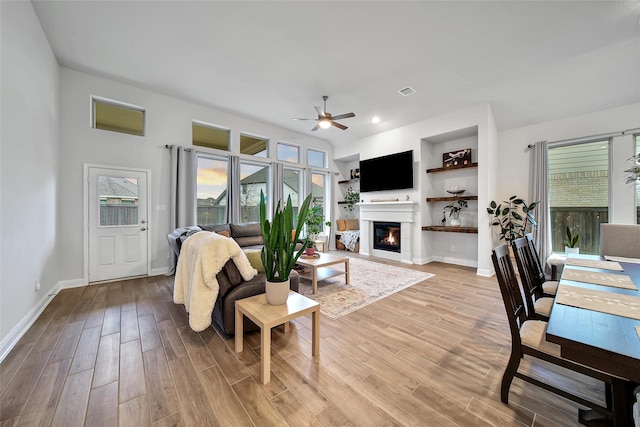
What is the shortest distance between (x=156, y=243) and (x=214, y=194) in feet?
4.71

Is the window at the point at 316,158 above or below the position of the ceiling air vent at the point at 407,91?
below

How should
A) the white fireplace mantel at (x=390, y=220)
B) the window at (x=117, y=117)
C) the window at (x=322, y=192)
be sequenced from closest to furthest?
1. the window at (x=117, y=117)
2. the white fireplace mantel at (x=390, y=220)
3. the window at (x=322, y=192)

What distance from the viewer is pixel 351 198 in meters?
Answer: 7.23

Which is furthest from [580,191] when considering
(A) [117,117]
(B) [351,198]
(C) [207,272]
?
(A) [117,117]

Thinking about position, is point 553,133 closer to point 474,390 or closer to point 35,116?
point 474,390

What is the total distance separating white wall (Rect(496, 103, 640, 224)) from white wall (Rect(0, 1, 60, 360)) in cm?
703

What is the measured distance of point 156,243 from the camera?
14.2ft

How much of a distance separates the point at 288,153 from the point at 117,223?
3.97 meters

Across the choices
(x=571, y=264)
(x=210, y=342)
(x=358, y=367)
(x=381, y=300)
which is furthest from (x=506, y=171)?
(x=210, y=342)

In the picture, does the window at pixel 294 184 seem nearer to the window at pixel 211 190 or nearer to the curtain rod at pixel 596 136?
the window at pixel 211 190

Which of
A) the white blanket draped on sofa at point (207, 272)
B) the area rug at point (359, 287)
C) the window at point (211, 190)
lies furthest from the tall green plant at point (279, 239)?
the window at point (211, 190)

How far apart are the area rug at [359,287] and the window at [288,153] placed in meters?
3.34

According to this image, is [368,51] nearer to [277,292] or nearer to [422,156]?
[422,156]

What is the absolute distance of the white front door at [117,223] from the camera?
380 cm
